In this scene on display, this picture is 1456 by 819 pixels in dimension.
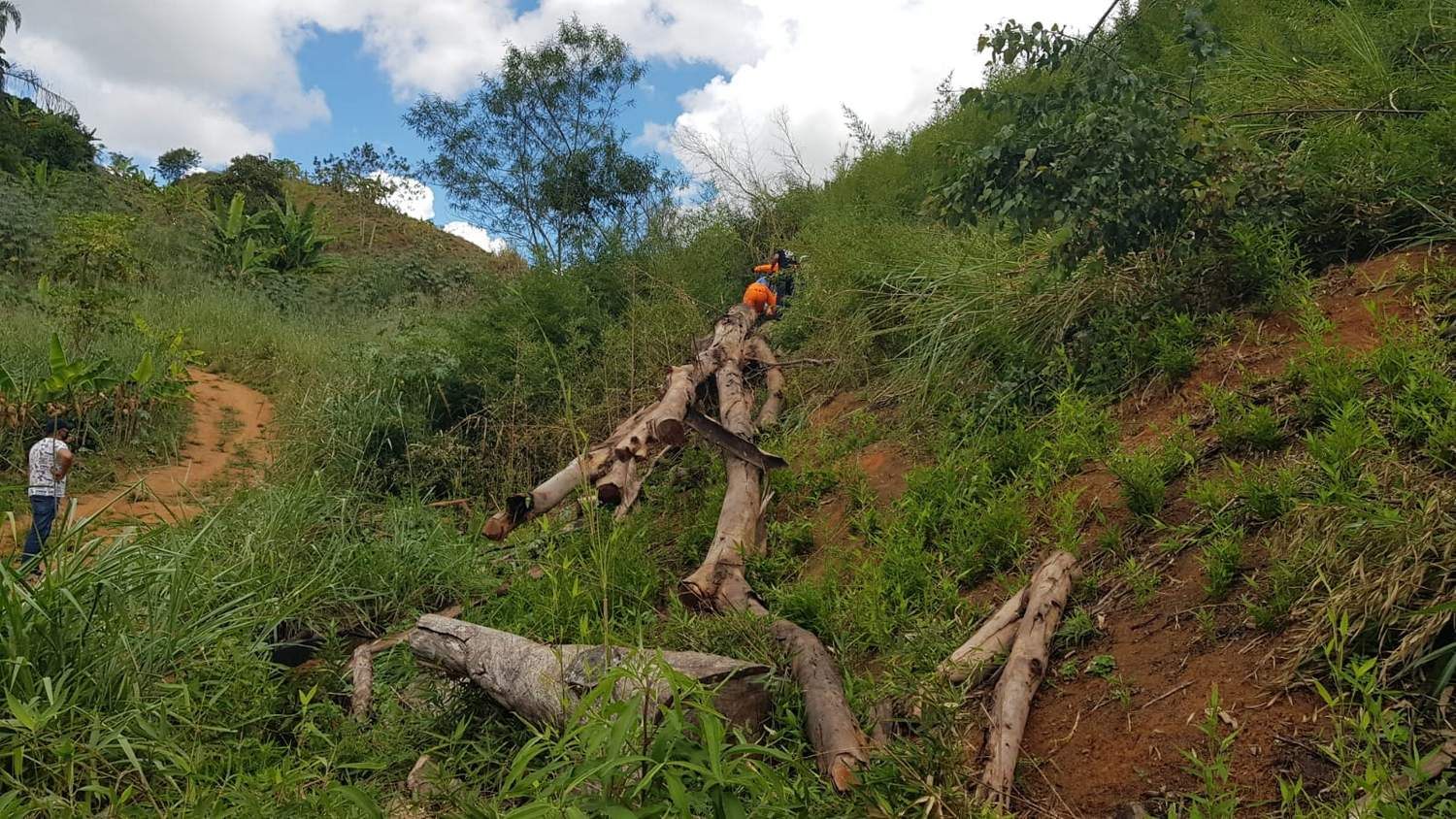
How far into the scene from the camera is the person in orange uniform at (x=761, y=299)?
8.14m

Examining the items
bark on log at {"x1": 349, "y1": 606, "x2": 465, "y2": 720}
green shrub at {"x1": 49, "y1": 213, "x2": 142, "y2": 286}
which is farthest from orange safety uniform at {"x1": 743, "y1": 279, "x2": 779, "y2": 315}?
green shrub at {"x1": 49, "y1": 213, "x2": 142, "y2": 286}

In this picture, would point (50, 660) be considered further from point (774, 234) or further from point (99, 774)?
point (774, 234)

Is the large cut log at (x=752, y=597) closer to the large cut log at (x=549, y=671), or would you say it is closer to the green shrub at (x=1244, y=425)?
the large cut log at (x=549, y=671)

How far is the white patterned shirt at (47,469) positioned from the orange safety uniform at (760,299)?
5.26 meters

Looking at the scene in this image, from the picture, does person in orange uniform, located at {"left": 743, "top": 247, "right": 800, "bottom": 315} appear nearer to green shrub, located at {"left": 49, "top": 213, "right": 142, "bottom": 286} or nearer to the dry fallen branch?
the dry fallen branch

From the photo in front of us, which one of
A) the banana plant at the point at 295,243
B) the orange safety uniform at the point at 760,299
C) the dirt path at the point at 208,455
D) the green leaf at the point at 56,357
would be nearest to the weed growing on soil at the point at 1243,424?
the orange safety uniform at the point at 760,299

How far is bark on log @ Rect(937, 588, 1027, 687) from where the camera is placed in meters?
3.02

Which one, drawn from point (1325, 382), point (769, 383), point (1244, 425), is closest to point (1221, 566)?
point (1244, 425)

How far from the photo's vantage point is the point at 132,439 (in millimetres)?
8734

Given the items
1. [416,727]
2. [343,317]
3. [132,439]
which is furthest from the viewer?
[343,317]

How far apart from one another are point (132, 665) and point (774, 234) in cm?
868

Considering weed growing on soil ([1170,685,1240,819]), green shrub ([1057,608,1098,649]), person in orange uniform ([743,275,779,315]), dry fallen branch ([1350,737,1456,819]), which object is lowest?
dry fallen branch ([1350,737,1456,819])

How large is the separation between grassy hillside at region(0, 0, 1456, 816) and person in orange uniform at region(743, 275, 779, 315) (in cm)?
34

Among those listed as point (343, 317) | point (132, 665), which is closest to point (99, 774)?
point (132, 665)
